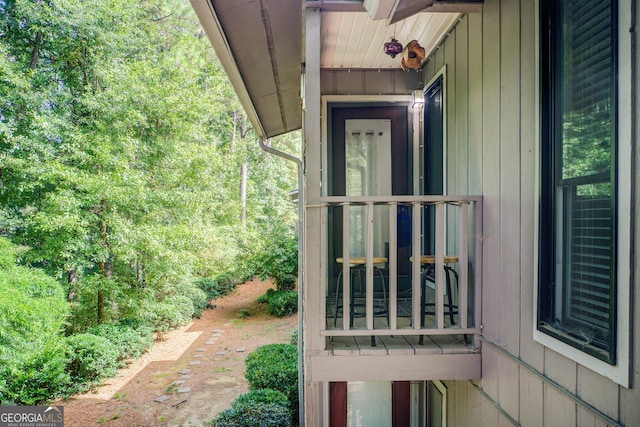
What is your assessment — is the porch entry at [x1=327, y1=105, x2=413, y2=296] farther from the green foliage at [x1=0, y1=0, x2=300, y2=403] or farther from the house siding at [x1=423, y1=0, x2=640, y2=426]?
the green foliage at [x1=0, y1=0, x2=300, y2=403]

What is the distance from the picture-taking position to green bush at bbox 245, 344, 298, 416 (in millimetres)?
5137

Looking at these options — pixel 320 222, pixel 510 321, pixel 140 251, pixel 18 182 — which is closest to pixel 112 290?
pixel 140 251

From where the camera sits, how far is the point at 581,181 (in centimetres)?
163

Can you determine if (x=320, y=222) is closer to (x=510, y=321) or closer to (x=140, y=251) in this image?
(x=510, y=321)

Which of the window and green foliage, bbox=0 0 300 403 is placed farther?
green foliage, bbox=0 0 300 403

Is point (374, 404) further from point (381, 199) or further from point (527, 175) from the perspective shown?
point (527, 175)

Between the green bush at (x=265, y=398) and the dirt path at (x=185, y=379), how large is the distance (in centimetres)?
111

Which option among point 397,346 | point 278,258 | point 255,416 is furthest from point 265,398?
point 278,258

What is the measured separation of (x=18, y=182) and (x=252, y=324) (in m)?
6.07

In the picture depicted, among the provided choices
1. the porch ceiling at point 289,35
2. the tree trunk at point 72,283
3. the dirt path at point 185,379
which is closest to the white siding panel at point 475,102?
the porch ceiling at point 289,35

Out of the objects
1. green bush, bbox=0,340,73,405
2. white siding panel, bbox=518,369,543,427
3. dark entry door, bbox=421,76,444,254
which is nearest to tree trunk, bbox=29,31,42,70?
green bush, bbox=0,340,73,405

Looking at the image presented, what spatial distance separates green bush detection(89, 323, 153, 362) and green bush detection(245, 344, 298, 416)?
2.95 meters

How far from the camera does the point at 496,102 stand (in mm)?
2359

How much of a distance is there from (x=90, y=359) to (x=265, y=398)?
364 centimetres
